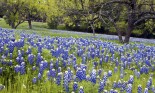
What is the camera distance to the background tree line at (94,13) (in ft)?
77.7

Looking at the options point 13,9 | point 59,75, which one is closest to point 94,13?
point 13,9

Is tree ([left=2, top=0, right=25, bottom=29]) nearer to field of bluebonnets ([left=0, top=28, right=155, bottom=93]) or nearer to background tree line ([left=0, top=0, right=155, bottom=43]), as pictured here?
background tree line ([left=0, top=0, right=155, bottom=43])

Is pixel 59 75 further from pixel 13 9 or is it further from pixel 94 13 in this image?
pixel 13 9

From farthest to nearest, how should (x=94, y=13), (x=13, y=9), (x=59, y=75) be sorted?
(x=13, y=9) → (x=94, y=13) → (x=59, y=75)

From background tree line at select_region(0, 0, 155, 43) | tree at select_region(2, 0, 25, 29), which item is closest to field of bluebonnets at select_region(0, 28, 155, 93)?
background tree line at select_region(0, 0, 155, 43)

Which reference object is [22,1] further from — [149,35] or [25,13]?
[149,35]

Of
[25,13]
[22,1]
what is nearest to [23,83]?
[22,1]

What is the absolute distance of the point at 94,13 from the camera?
2555cm

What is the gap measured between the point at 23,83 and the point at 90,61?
3.35m

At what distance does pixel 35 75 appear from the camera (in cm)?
673

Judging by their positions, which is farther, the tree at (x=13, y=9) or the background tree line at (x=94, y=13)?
the tree at (x=13, y=9)

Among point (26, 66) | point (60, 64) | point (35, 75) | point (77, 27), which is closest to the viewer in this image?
point (35, 75)

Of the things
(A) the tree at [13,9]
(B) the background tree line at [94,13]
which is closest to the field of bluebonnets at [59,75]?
(B) the background tree line at [94,13]

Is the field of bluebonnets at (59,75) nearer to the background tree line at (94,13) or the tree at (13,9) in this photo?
the background tree line at (94,13)
